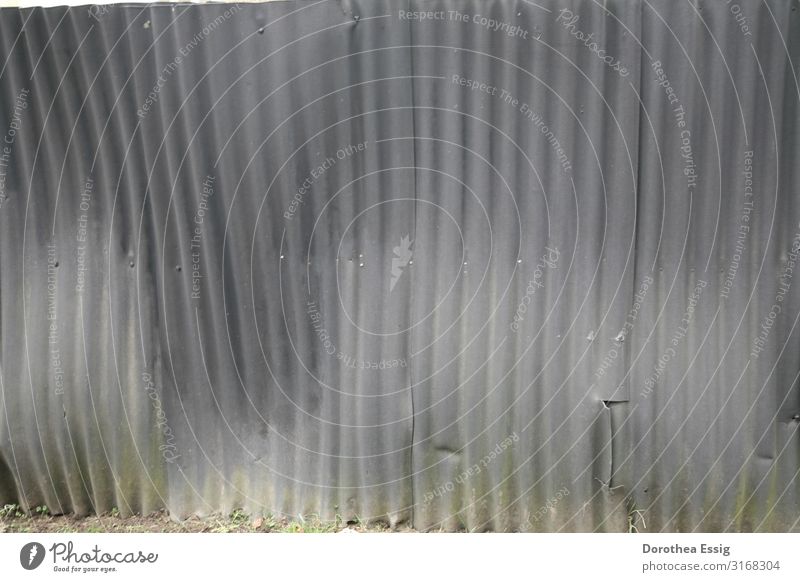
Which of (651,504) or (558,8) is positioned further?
(651,504)

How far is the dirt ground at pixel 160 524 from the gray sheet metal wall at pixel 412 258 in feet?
0.22

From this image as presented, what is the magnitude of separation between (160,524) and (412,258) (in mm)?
1796

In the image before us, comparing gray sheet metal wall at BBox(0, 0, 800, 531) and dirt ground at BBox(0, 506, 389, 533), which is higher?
gray sheet metal wall at BBox(0, 0, 800, 531)

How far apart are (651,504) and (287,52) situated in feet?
8.81

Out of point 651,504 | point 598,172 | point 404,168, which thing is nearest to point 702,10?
point 598,172

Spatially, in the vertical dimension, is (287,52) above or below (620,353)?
above

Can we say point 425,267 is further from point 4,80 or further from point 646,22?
point 4,80

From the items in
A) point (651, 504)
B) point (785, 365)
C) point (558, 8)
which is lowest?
point (651, 504)

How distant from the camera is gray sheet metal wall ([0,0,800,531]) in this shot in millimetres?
2748

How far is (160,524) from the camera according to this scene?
3.04 m

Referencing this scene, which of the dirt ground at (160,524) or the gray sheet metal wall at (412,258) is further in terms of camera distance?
the dirt ground at (160,524)

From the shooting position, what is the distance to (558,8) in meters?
2.71

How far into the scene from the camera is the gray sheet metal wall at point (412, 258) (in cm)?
275

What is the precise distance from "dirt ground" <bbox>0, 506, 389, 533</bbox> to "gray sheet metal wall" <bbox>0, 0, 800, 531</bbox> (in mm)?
66
